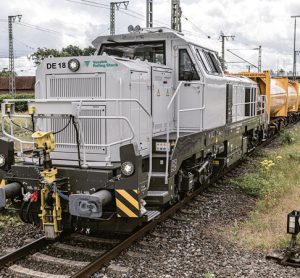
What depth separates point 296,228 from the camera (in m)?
6.15

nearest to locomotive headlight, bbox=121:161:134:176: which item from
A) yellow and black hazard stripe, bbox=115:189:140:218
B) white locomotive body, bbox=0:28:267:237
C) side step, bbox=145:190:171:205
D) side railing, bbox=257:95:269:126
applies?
white locomotive body, bbox=0:28:267:237

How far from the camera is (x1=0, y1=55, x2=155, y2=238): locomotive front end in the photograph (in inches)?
227

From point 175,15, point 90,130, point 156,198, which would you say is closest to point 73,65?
point 90,130

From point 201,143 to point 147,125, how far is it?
154 centimetres

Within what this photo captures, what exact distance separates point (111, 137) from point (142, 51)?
8.28 ft

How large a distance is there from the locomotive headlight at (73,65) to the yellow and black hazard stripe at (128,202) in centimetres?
201

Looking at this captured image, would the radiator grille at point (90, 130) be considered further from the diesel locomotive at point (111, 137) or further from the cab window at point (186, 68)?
the cab window at point (186, 68)

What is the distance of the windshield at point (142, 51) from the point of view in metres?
8.23

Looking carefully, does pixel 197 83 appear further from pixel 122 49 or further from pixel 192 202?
pixel 192 202

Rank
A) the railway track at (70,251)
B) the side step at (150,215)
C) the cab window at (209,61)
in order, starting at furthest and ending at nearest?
the cab window at (209,61) < the side step at (150,215) < the railway track at (70,251)

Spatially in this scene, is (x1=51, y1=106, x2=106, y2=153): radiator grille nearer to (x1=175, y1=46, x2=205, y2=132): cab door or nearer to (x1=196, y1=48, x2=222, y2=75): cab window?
(x1=175, y1=46, x2=205, y2=132): cab door

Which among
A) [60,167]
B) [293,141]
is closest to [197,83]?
[60,167]

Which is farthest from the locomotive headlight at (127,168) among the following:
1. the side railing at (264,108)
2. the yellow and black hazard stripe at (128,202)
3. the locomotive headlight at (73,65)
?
the side railing at (264,108)

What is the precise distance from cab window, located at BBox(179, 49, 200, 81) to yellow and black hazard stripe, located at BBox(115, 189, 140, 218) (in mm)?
3308
